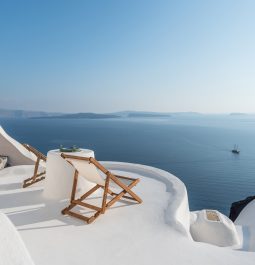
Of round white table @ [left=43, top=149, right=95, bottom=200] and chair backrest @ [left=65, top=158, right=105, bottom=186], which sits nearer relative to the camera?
chair backrest @ [left=65, top=158, right=105, bottom=186]

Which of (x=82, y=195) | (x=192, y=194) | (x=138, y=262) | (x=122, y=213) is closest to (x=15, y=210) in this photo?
(x=82, y=195)

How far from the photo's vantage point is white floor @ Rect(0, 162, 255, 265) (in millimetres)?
3342

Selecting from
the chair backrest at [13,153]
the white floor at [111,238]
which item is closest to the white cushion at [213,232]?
the white floor at [111,238]

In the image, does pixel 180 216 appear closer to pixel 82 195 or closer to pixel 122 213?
pixel 122 213

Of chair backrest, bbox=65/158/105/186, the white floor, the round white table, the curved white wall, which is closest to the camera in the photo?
the white floor

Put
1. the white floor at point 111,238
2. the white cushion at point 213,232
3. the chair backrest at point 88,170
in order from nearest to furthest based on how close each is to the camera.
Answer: the white floor at point 111,238 → the chair backrest at point 88,170 → the white cushion at point 213,232

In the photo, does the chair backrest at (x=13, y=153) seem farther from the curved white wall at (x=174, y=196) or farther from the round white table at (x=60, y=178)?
Result: the round white table at (x=60, y=178)

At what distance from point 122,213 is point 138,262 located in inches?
68.9

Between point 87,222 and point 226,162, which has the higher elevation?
point 87,222

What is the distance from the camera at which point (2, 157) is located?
945 centimetres

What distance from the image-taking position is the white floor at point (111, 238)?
334 centimetres

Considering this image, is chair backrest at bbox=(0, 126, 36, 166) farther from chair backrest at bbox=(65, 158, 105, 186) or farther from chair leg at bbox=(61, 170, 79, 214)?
chair backrest at bbox=(65, 158, 105, 186)

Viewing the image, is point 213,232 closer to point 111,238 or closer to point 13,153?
point 111,238

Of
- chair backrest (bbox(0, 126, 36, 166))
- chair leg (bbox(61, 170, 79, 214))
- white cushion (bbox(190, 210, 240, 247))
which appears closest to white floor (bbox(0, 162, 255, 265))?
chair leg (bbox(61, 170, 79, 214))
